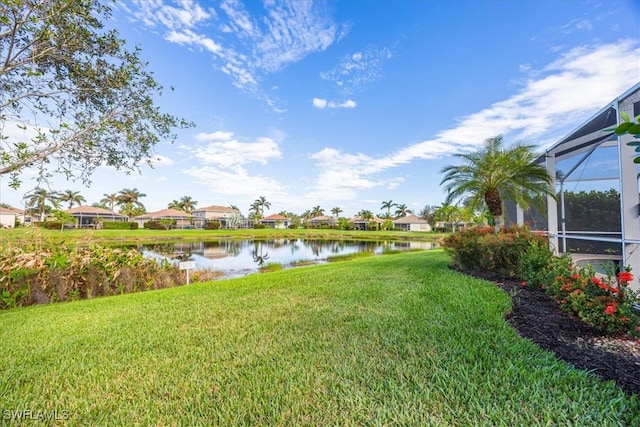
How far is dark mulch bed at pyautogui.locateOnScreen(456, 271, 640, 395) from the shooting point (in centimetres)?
224

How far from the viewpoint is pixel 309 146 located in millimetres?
21406

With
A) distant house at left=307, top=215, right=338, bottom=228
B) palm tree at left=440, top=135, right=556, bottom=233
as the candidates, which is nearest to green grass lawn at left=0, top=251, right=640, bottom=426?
palm tree at left=440, top=135, right=556, bottom=233

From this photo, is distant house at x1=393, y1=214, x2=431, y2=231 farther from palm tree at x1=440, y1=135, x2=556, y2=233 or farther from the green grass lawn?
the green grass lawn

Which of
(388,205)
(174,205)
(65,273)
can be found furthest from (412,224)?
(65,273)

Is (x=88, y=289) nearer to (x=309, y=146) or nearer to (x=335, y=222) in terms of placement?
(x=309, y=146)

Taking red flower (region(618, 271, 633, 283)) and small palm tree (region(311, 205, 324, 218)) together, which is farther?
→ small palm tree (region(311, 205, 324, 218))

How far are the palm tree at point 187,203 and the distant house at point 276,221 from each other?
17.3 metres

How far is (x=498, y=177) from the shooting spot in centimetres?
834

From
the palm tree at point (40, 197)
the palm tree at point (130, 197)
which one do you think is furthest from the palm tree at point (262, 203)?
the palm tree at point (40, 197)

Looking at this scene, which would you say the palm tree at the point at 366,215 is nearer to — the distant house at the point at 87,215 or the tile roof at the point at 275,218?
the tile roof at the point at 275,218

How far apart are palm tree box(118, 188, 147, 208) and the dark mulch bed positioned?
68592 mm

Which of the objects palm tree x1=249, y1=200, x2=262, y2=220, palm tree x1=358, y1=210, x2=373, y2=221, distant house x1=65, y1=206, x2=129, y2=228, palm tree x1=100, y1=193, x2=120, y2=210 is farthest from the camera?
palm tree x1=249, y1=200, x2=262, y2=220

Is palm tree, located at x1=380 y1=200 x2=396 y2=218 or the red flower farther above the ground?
palm tree, located at x1=380 y1=200 x2=396 y2=218

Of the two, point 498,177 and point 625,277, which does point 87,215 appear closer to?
point 498,177
